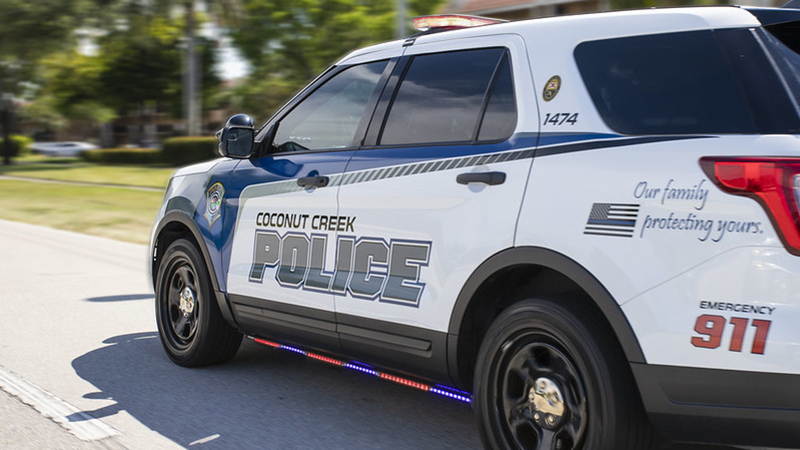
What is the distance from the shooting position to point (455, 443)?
4391 millimetres

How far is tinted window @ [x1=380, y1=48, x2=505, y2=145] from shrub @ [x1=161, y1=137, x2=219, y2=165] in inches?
1566

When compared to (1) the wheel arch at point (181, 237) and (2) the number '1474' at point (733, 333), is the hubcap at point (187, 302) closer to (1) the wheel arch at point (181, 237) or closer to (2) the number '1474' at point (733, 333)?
(1) the wheel arch at point (181, 237)

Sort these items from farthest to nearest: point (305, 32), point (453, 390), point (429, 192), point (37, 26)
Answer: point (37, 26)
point (305, 32)
point (453, 390)
point (429, 192)

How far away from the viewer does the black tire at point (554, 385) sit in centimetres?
332

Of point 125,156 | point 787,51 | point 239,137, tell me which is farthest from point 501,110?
point 125,156

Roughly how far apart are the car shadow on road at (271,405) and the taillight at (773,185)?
1.94 metres

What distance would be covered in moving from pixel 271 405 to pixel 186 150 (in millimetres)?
41366

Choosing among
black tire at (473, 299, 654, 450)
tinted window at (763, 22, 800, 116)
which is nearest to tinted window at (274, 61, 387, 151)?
black tire at (473, 299, 654, 450)

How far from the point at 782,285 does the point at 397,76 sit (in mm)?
2312

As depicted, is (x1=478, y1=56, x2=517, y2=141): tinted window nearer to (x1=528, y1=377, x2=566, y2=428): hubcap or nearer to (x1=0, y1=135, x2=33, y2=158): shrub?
(x1=528, y1=377, x2=566, y2=428): hubcap

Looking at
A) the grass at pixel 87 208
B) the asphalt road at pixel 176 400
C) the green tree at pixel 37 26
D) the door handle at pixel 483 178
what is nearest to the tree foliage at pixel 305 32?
the green tree at pixel 37 26

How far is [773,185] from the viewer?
294 cm

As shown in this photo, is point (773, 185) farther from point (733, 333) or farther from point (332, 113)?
point (332, 113)

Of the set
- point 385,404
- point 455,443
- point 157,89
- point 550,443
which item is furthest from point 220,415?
point 157,89
